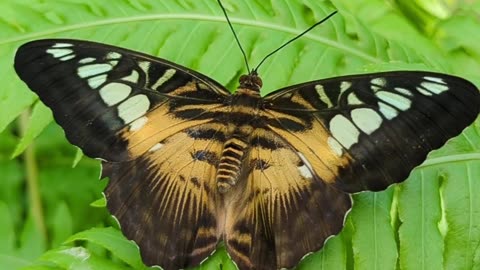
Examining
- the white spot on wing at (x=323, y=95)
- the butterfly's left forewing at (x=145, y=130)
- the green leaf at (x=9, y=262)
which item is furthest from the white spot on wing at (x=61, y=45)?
the green leaf at (x=9, y=262)

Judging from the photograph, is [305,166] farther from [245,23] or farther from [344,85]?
[245,23]

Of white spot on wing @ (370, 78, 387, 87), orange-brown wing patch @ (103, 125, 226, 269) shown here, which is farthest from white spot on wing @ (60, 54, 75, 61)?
white spot on wing @ (370, 78, 387, 87)

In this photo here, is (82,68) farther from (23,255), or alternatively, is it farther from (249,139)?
(23,255)

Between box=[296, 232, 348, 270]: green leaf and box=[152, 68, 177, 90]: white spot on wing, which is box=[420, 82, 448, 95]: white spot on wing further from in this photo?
box=[152, 68, 177, 90]: white spot on wing

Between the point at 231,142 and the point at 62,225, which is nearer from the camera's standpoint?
the point at 231,142

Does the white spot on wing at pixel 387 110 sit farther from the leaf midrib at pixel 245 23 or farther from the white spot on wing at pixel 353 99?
the leaf midrib at pixel 245 23

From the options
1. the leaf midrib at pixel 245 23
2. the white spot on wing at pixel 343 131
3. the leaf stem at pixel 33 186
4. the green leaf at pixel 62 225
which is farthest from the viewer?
the leaf stem at pixel 33 186

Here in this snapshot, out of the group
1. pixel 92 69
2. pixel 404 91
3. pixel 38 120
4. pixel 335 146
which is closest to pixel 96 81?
pixel 92 69
